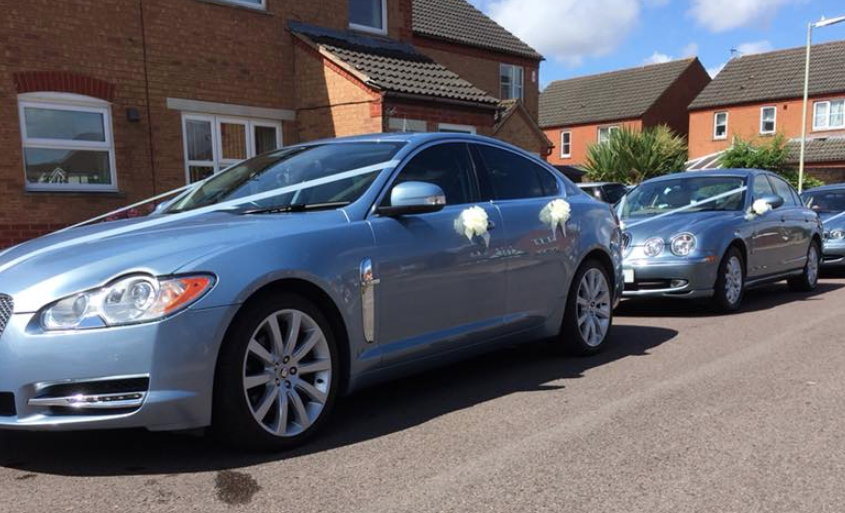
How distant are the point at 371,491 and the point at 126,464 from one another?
1.26 m

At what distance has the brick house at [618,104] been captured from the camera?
41750 mm

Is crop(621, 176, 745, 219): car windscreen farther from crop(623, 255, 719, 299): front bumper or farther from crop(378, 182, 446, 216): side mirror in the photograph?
crop(378, 182, 446, 216): side mirror

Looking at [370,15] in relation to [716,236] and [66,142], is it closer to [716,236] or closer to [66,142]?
[66,142]

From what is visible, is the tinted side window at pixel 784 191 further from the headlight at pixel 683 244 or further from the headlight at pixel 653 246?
the headlight at pixel 653 246

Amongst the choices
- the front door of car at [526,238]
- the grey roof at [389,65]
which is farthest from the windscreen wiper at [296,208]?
the grey roof at [389,65]

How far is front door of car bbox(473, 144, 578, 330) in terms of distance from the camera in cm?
500

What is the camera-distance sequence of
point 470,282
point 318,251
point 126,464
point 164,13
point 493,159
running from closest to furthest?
point 126,464
point 318,251
point 470,282
point 493,159
point 164,13

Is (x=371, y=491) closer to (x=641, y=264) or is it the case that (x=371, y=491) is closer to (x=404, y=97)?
(x=641, y=264)

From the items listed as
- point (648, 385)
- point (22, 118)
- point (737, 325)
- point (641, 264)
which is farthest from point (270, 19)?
point (648, 385)

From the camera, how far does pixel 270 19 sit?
12.2 meters

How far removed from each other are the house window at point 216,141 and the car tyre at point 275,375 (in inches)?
322

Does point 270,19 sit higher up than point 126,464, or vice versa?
point 270,19

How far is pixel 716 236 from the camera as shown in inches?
305

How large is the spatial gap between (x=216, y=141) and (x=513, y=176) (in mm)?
7397
